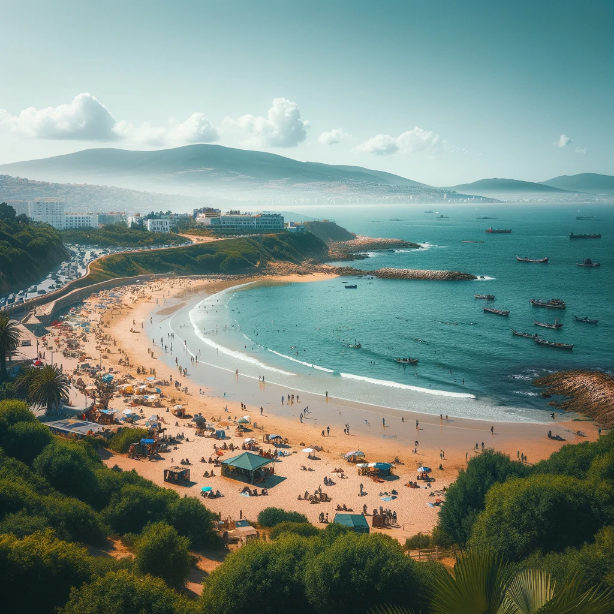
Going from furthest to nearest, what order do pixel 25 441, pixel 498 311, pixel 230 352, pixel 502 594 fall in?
pixel 498 311 → pixel 230 352 → pixel 25 441 → pixel 502 594

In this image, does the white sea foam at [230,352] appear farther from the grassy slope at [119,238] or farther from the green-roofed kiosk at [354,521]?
the grassy slope at [119,238]

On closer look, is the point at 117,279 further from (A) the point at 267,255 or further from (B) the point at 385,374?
(B) the point at 385,374

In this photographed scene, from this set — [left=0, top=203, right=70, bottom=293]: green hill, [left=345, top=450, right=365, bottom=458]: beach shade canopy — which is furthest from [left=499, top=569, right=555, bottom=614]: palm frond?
[left=0, top=203, right=70, bottom=293]: green hill

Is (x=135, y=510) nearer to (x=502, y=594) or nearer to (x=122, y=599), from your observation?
(x=122, y=599)

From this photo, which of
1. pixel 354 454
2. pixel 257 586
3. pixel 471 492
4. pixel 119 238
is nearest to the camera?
pixel 257 586

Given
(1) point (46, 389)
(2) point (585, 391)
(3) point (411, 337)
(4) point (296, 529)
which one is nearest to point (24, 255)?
(1) point (46, 389)

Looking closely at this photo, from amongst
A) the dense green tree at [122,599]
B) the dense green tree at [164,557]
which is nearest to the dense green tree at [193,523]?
the dense green tree at [164,557]

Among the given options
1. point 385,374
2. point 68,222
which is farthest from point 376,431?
point 68,222
